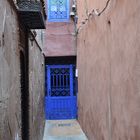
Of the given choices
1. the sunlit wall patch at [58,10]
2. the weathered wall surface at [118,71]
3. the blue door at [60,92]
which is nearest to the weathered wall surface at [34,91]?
the weathered wall surface at [118,71]

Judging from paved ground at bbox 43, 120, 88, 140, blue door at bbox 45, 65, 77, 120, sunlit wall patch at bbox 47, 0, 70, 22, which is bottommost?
paved ground at bbox 43, 120, 88, 140

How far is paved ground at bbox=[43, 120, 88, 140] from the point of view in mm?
10578

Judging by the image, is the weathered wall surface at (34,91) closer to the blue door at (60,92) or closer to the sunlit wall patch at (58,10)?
A: the blue door at (60,92)

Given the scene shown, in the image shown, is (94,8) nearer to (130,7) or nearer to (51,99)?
(130,7)

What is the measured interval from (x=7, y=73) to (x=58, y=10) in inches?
420

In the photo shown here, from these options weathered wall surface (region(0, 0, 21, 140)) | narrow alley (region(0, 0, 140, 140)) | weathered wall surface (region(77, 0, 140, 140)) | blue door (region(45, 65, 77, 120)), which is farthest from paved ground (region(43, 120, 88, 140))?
weathered wall surface (region(0, 0, 21, 140))

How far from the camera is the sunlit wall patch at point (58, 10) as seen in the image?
13.7 meters

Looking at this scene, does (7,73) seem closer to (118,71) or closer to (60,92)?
(118,71)

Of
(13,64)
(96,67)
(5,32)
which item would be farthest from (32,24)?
(96,67)

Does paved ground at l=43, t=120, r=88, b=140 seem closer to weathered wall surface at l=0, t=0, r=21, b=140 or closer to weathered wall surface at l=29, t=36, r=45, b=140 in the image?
weathered wall surface at l=29, t=36, r=45, b=140

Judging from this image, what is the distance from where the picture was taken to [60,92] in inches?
561

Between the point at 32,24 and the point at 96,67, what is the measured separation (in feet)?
9.35

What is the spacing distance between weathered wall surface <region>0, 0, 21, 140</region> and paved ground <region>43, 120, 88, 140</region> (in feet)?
22.0

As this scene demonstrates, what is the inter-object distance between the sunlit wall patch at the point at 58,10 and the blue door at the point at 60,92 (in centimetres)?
183
